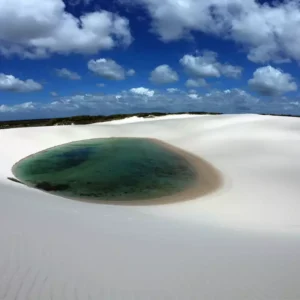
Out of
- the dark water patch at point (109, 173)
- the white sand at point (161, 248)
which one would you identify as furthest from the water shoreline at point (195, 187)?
the white sand at point (161, 248)

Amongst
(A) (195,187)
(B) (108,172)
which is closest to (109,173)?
(B) (108,172)

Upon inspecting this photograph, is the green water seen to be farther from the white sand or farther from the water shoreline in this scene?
the white sand

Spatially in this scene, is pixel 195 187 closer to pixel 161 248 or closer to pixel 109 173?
pixel 109 173

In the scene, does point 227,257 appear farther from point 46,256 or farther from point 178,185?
point 178,185

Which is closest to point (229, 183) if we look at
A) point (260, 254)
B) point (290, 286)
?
point (260, 254)

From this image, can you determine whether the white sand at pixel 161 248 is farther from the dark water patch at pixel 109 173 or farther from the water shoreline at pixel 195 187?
the dark water patch at pixel 109 173

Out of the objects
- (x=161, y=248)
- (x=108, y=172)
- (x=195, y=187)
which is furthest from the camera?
(x=108, y=172)

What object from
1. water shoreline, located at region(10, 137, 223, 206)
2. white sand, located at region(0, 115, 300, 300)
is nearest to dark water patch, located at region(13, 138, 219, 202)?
water shoreline, located at region(10, 137, 223, 206)
